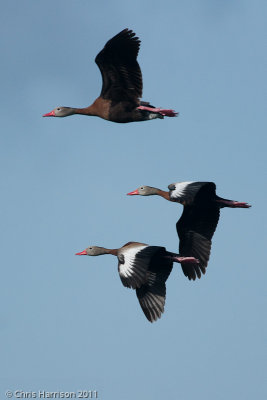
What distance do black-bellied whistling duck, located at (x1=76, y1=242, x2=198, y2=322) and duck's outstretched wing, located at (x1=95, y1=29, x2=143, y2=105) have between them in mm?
2910

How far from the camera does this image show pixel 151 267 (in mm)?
20219

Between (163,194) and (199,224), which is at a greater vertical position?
(163,194)

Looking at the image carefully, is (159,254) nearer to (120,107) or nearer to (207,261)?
(207,261)

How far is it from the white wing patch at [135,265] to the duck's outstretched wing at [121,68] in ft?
9.77

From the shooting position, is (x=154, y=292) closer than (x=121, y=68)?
Yes

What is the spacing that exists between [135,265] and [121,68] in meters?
3.85

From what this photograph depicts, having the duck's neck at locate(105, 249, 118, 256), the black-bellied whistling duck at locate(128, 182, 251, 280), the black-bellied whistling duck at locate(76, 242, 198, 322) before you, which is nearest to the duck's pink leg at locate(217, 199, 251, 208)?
the black-bellied whistling duck at locate(128, 182, 251, 280)

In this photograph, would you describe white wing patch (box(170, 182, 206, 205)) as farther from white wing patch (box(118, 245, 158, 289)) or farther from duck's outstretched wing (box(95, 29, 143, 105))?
duck's outstretched wing (box(95, 29, 143, 105))

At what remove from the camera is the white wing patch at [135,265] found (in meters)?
19.2

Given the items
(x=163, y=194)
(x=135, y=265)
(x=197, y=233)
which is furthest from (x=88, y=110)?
(x=135, y=265)

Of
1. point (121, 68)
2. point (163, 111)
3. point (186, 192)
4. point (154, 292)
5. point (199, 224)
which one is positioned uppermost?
point (121, 68)

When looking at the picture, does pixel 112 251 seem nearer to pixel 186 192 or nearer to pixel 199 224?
pixel 199 224

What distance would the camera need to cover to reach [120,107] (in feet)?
69.8

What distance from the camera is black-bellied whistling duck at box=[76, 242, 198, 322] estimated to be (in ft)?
64.4
